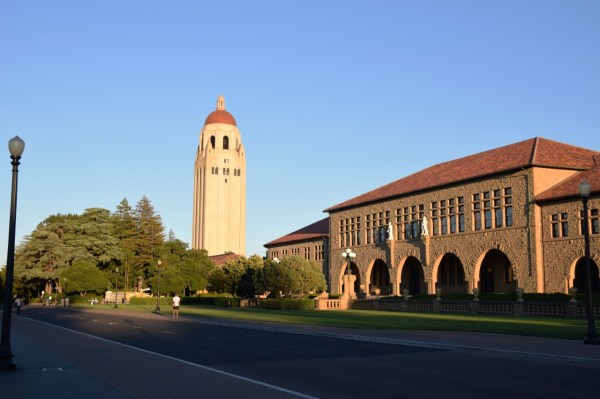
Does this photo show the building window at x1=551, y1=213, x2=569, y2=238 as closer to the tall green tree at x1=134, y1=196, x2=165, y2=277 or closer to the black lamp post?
the black lamp post

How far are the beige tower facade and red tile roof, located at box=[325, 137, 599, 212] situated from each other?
76978 millimetres

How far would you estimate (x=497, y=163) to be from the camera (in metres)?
54.6

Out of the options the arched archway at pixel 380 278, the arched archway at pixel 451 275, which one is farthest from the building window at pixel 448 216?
the arched archway at pixel 380 278

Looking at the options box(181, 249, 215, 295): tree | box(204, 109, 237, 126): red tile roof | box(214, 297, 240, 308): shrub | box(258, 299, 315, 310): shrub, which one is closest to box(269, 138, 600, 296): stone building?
box(258, 299, 315, 310): shrub

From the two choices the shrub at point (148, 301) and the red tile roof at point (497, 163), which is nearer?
the red tile roof at point (497, 163)

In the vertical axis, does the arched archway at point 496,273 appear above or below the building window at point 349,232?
below

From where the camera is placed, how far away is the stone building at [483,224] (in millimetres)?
48312

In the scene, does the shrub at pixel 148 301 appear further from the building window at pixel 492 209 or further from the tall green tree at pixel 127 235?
the building window at pixel 492 209

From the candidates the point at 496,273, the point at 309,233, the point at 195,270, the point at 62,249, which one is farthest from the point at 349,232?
the point at 62,249

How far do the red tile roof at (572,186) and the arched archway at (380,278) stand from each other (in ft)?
83.1

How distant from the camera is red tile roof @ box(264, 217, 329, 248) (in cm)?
8421

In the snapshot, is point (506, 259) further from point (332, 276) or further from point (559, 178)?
point (332, 276)

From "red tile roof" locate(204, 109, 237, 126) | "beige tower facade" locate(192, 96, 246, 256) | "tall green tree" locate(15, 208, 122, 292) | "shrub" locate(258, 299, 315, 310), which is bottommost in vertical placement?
"shrub" locate(258, 299, 315, 310)

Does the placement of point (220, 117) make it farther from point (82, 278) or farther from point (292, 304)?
point (292, 304)
